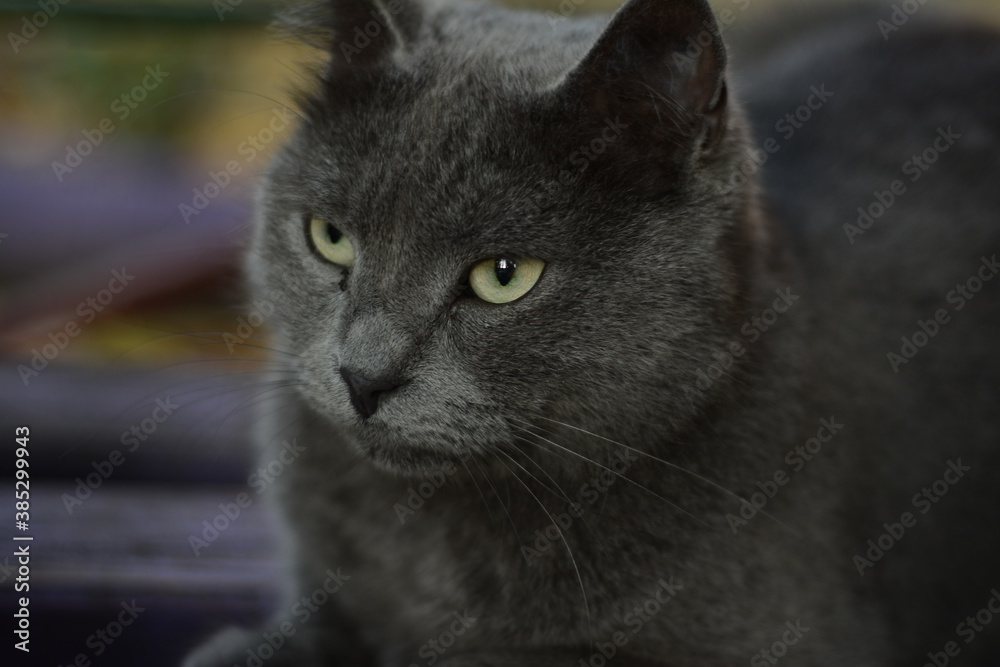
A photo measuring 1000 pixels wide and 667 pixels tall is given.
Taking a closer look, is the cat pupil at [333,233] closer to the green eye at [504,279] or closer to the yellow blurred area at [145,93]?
the green eye at [504,279]

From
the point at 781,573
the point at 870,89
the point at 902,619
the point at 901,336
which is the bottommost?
the point at 902,619

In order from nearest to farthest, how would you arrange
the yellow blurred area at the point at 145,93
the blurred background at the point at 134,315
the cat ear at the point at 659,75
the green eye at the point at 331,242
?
the cat ear at the point at 659,75, the green eye at the point at 331,242, the blurred background at the point at 134,315, the yellow blurred area at the point at 145,93

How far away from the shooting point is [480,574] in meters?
1.19

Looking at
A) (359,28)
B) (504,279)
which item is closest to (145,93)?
(359,28)

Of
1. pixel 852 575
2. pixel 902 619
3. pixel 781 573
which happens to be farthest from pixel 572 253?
pixel 902 619

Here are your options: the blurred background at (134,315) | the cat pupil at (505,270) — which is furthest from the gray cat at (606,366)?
the blurred background at (134,315)

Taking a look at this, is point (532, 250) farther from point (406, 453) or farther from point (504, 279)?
point (406, 453)

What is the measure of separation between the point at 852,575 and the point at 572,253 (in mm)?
584

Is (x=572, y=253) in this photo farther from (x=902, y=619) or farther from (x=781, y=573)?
(x=902, y=619)

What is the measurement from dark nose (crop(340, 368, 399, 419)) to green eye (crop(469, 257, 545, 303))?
0.47 feet

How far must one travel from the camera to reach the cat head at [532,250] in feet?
3.32

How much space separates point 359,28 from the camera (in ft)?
3.86

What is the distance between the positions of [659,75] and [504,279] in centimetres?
27

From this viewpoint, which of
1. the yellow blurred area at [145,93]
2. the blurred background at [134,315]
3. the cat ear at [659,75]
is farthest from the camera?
the yellow blurred area at [145,93]
